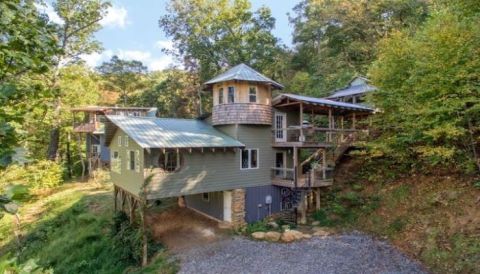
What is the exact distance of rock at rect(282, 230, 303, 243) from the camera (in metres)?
13.0

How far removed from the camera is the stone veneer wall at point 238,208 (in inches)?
→ 597

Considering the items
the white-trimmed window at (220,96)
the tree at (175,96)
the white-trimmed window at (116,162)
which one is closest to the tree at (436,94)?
the white-trimmed window at (220,96)

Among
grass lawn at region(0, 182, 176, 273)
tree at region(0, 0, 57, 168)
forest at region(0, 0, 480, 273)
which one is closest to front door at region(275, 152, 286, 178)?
forest at region(0, 0, 480, 273)

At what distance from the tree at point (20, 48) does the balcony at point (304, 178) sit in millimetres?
13092

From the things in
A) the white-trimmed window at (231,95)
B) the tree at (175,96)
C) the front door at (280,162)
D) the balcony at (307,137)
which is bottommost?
the front door at (280,162)

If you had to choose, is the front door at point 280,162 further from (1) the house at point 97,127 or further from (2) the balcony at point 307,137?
(1) the house at point 97,127

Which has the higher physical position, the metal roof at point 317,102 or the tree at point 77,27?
the tree at point 77,27

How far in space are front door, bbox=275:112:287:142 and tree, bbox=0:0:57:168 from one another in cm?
1404

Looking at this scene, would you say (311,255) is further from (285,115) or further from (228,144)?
(285,115)

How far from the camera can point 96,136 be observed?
2938 cm

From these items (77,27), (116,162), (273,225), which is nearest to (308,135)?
(273,225)

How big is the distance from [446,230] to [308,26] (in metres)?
27.4

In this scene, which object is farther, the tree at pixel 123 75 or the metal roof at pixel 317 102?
the tree at pixel 123 75

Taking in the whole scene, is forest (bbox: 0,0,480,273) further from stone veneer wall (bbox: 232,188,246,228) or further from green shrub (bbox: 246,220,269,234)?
stone veneer wall (bbox: 232,188,246,228)
